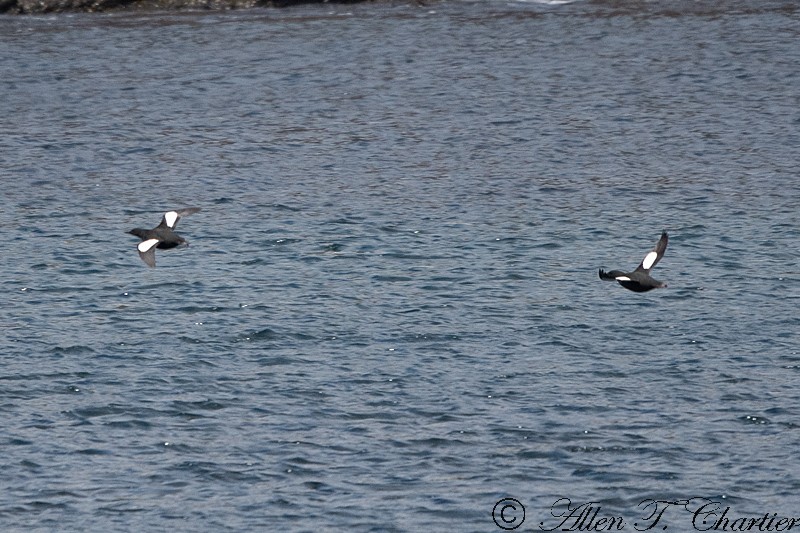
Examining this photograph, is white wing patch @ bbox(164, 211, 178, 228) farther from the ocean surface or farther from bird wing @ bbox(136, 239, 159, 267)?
the ocean surface

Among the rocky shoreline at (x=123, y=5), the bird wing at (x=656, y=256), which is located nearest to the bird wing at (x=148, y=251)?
the bird wing at (x=656, y=256)

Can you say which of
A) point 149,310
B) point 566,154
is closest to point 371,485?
point 149,310

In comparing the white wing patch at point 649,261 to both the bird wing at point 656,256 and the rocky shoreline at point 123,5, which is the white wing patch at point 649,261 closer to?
the bird wing at point 656,256

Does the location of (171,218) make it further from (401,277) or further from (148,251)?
(401,277)

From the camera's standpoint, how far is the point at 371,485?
57.2 feet

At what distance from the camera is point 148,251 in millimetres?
20250

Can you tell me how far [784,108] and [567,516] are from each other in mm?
24045

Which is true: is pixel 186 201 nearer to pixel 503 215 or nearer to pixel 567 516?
pixel 503 215

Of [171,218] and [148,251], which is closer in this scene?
[148,251]

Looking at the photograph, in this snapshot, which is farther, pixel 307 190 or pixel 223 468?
pixel 307 190

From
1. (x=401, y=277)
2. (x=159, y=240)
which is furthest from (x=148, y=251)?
(x=401, y=277)

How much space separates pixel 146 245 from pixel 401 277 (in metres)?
6.77

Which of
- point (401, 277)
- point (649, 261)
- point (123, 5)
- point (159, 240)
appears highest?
point (159, 240)

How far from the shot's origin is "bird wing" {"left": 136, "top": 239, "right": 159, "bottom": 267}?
19.8m
